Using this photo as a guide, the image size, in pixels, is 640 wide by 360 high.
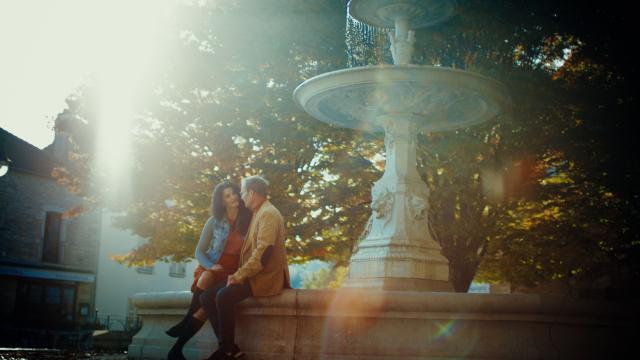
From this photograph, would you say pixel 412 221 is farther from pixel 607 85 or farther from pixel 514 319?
pixel 607 85

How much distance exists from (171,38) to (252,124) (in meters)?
2.49

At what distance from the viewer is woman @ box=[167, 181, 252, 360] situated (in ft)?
23.6

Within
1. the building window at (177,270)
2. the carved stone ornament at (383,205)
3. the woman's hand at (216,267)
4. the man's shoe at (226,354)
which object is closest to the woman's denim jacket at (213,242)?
the woman's hand at (216,267)

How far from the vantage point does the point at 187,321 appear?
711cm

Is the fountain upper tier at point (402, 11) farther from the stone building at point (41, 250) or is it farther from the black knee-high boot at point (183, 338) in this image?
the stone building at point (41, 250)

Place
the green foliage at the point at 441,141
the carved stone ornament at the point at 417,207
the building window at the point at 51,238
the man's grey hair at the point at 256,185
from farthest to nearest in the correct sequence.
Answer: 1. the building window at the point at 51,238
2. the green foliage at the point at 441,141
3. the carved stone ornament at the point at 417,207
4. the man's grey hair at the point at 256,185

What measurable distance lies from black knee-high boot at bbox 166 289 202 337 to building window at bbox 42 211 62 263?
28189mm

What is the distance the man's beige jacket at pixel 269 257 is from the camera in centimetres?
690

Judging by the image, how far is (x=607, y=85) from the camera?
1159cm

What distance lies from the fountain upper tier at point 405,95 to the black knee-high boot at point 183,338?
9.73ft

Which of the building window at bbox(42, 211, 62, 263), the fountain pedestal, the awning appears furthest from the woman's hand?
the building window at bbox(42, 211, 62, 263)

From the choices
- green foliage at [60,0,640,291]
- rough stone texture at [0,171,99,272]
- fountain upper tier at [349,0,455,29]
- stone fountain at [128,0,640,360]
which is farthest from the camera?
rough stone texture at [0,171,99,272]

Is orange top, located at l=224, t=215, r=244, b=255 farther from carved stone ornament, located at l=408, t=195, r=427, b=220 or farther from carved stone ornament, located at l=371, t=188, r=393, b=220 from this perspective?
carved stone ornament, located at l=408, t=195, r=427, b=220

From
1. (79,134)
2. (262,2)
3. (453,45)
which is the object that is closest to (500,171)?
(453,45)
